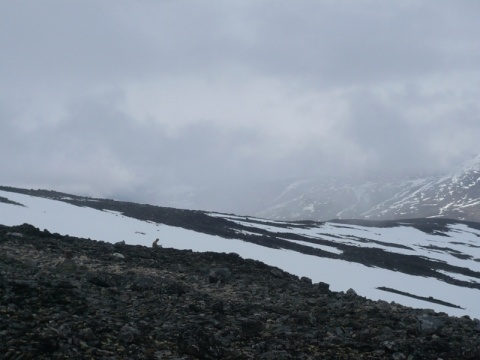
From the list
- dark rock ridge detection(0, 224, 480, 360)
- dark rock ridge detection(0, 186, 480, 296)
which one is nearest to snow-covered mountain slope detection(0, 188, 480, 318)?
dark rock ridge detection(0, 186, 480, 296)

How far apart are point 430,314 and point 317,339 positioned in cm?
427

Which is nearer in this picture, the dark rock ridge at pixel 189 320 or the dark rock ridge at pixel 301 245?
the dark rock ridge at pixel 189 320

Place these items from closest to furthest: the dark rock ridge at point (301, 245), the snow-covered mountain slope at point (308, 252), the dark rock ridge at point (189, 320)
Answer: the dark rock ridge at point (189, 320) → the snow-covered mountain slope at point (308, 252) → the dark rock ridge at point (301, 245)

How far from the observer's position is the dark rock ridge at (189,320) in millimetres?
8023

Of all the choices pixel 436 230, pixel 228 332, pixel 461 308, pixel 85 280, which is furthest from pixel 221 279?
pixel 436 230

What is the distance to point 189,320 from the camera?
9.97 metres

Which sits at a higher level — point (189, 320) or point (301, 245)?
point (301, 245)

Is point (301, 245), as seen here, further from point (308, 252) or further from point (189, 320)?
point (189, 320)

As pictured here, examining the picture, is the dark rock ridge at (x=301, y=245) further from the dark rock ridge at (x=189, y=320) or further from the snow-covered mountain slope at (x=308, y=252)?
the dark rock ridge at (x=189, y=320)

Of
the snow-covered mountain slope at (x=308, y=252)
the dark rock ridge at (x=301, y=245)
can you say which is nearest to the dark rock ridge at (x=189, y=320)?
the snow-covered mountain slope at (x=308, y=252)

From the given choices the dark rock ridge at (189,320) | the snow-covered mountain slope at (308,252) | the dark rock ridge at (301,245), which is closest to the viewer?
the dark rock ridge at (189,320)

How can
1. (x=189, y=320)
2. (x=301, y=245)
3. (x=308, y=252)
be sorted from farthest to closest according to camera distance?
1. (x=301, y=245)
2. (x=308, y=252)
3. (x=189, y=320)

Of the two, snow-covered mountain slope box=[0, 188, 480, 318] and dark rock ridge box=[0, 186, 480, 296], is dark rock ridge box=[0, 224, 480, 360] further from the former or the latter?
dark rock ridge box=[0, 186, 480, 296]

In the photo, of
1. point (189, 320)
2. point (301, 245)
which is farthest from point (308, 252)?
point (189, 320)
